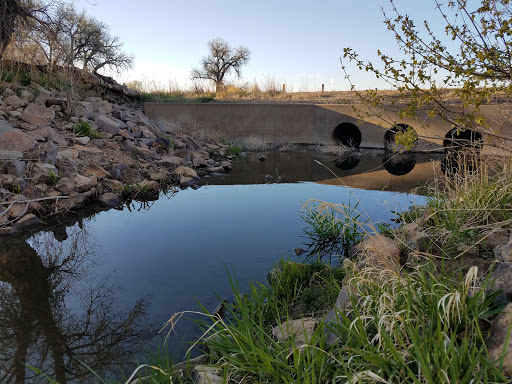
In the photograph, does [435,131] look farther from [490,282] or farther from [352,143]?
[490,282]

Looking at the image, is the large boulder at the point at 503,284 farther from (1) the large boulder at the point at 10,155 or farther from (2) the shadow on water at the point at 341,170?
(1) the large boulder at the point at 10,155

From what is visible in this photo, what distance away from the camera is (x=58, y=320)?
10.3ft

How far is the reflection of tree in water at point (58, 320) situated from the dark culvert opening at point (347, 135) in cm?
1176

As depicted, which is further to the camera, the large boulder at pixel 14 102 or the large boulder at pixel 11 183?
the large boulder at pixel 14 102

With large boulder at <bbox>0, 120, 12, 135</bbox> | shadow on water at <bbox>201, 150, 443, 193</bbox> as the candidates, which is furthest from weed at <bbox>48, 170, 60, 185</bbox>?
shadow on water at <bbox>201, 150, 443, 193</bbox>

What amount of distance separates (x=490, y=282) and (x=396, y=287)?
0.47 meters

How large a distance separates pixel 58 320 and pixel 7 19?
984 centimetres

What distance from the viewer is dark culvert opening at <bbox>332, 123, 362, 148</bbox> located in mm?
14602

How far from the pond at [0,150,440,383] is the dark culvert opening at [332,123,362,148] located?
7632 mm

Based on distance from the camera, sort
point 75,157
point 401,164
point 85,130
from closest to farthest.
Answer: point 75,157 < point 85,130 < point 401,164

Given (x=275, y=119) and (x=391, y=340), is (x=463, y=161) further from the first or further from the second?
(x=275, y=119)

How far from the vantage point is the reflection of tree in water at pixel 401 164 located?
10004 millimetres

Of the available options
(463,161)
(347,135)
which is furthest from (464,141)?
(347,135)

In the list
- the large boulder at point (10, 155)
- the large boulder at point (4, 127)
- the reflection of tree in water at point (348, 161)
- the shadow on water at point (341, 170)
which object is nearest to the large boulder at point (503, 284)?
the shadow on water at point (341, 170)
